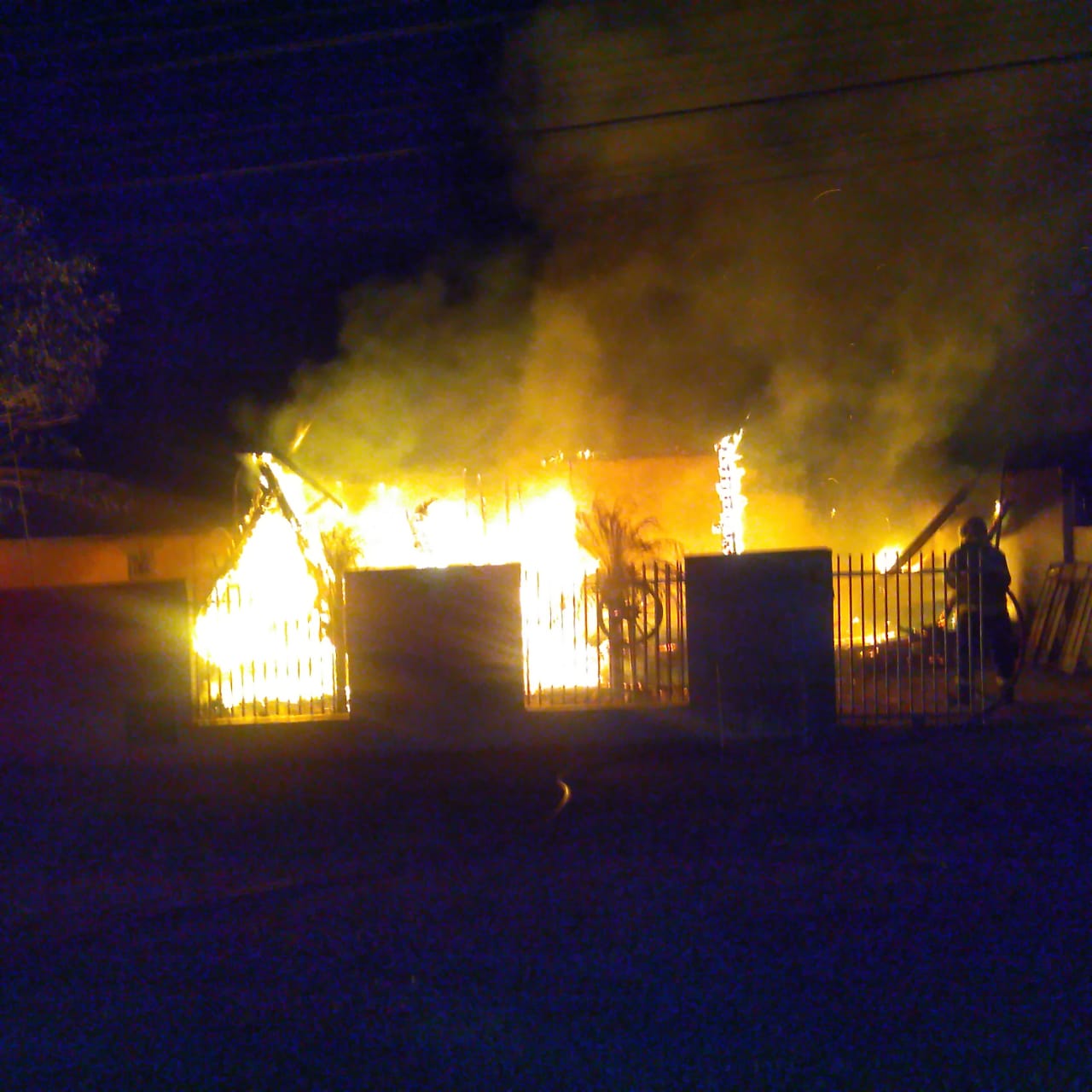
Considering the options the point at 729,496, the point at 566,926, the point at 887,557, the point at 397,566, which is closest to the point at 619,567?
the point at 397,566

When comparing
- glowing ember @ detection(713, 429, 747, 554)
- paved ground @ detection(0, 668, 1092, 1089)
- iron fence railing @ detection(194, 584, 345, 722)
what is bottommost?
paved ground @ detection(0, 668, 1092, 1089)

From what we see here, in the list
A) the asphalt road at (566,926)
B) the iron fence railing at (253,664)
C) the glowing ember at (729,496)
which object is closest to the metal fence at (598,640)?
the asphalt road at (566,926)

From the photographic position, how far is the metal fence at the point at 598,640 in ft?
35.7

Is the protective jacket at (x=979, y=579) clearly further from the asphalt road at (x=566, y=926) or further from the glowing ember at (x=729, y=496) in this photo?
the glowing ember at (x=729, y=496)

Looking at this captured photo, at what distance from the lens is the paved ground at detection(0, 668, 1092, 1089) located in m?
4.42

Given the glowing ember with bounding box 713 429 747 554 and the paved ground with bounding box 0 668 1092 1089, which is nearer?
the paved ground with bounding box 0 668 1092 1089

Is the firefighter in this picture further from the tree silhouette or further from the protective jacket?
the tree silhouette

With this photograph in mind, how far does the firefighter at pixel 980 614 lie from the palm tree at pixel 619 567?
290cm

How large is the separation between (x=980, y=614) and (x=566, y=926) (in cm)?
650

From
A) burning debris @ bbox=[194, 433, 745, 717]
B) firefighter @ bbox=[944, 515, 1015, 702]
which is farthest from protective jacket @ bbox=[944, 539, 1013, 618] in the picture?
burning debris @ bbox=[194, 433, 745, 717]

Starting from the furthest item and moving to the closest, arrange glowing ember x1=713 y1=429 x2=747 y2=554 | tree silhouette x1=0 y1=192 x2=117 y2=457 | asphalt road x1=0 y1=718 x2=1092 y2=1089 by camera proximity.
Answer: glowing ember x1=713 y1=429 x2=747 y2=554 < tree silhouette x1=0 y1=192 x2=117 y2=457 < asphalt road x1=0 y1=718 x2=1092 y2=1089

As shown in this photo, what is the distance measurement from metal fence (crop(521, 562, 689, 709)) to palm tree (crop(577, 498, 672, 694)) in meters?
0.01

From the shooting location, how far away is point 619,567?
12992 millimetres

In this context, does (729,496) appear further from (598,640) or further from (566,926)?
(566,926)
